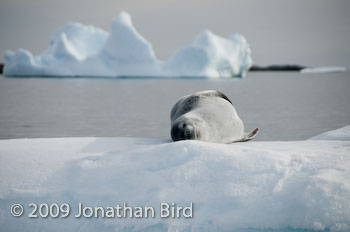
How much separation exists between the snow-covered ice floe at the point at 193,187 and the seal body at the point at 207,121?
0.77 meters

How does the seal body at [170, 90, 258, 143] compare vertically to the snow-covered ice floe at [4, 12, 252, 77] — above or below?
above

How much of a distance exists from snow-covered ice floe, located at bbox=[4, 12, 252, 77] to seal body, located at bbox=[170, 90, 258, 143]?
21.1 meters

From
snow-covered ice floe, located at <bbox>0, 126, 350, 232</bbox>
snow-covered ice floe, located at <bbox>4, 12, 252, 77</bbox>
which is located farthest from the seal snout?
snow-covered ice floe, located at <bbox>4, 12, 252, 77</bbox>

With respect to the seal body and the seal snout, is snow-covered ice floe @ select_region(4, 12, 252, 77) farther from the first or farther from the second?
the seal snout

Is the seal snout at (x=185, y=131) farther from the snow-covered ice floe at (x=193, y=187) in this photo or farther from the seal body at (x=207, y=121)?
the snow-covered ice floe at (x=193, y=187)

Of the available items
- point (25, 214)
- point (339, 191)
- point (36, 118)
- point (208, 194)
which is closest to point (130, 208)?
point (208, 194)

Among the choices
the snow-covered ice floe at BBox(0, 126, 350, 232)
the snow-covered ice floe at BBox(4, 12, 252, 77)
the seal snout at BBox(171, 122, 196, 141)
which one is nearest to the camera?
the snow-covered ice floe at BBox(0, 126, 350, 232)

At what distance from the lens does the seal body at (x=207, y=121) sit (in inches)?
140

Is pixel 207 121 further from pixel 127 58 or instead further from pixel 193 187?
pixel 127 58

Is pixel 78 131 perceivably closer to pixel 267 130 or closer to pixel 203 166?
pixel 267 130

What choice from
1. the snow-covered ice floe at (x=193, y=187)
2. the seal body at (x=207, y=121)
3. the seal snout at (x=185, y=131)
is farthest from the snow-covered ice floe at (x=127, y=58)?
the snow-covered ice floe at (x=193, y=187)

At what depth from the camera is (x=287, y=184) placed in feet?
7.83

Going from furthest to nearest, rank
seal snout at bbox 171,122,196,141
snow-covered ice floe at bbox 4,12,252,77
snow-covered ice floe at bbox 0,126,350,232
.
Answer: snow-covered ice floe at bbox 4,12,252,77 → seal snout at bbox 171,122,196,141 → snow-covered ice floe at bbox 0,126,350,232

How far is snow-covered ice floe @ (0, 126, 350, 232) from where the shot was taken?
2271 millimetres
